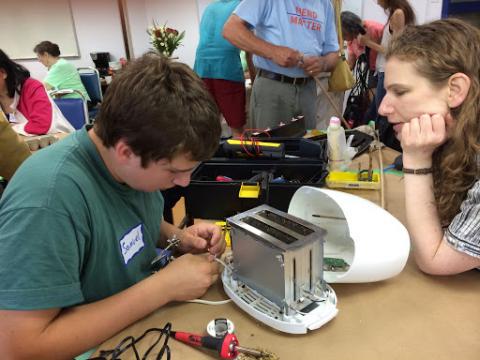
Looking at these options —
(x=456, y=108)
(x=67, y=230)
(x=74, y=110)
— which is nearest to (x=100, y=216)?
(x=67, y=230)

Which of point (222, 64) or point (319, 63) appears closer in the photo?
point (319, 63)

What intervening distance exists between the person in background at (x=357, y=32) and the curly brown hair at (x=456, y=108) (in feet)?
11.0

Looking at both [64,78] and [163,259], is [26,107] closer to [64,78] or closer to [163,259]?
[64,78]

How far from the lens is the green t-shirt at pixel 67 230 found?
2.14 ft

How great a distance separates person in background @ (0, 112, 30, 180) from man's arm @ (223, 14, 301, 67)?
1188 mm

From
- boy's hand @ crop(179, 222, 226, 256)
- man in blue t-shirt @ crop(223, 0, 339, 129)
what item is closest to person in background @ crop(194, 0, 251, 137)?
man in blue t-shirt @ crop(223, 0, 339, 129)

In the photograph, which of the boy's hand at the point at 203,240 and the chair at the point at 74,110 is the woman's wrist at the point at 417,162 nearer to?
the boy's hand at the point at 203,240

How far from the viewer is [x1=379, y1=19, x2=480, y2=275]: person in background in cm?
94

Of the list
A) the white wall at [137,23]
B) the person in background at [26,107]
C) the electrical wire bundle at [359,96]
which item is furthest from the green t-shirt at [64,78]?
the electrical wire bundle at [359,96]

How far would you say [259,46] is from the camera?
206 cm

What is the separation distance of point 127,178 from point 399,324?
0.60 metres

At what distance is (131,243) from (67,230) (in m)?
0.22

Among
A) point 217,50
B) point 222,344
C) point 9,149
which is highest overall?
point 217,50

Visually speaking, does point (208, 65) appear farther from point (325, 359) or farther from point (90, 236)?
point (325, 359)
